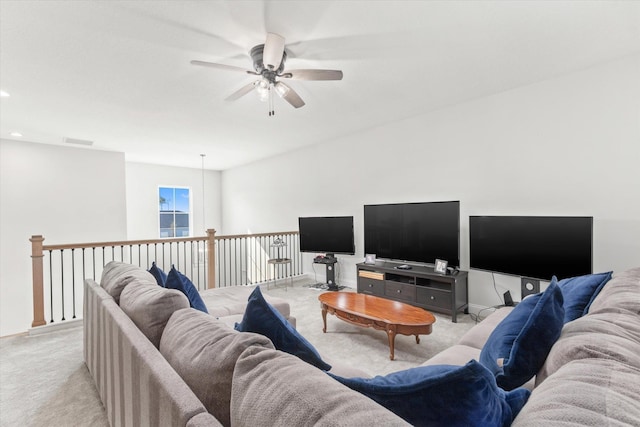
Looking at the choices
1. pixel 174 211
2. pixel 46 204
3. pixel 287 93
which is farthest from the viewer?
pixel 174 211

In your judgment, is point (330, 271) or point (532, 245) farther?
point (330, 271)

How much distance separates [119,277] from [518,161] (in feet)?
12.8

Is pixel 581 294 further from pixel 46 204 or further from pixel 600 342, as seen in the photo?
pixel 46 204

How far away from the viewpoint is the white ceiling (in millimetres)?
1941

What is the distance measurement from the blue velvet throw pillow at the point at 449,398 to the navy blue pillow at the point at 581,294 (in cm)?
118

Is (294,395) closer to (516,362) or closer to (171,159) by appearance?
(516,362)

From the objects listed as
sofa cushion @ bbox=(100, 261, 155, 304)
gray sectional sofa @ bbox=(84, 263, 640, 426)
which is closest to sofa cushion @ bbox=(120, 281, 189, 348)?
gray sectional sofa @ bbox=(84, 263, 640, 426)

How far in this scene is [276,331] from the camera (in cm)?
105

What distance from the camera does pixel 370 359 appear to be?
2.48 meters

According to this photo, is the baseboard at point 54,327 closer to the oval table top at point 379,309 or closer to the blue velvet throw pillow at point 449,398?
the oval table top at point 379,309

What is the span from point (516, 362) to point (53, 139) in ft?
21.6

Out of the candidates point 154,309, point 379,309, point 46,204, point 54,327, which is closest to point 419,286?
point 379,309

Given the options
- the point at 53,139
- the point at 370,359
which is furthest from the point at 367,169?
the point at 53,139

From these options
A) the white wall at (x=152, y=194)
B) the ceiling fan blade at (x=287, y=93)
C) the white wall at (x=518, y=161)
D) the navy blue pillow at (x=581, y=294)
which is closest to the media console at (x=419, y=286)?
the white wall at (x=518, y=161)
